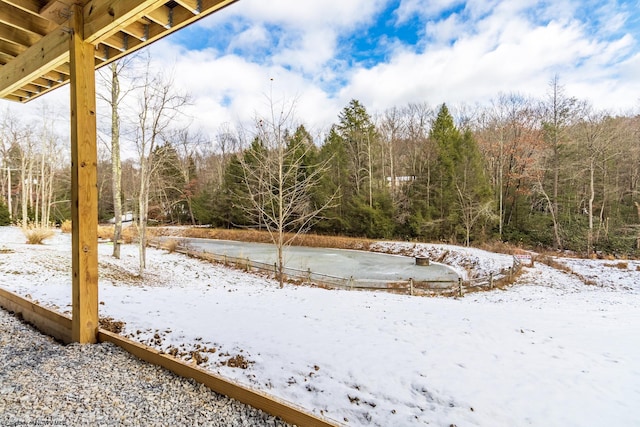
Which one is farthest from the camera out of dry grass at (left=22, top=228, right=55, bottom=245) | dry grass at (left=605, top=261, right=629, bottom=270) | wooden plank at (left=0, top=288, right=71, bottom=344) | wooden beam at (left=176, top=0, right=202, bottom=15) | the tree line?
the tree line

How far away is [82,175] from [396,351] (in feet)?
10.6

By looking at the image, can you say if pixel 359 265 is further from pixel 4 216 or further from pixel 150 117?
pixel 4 216

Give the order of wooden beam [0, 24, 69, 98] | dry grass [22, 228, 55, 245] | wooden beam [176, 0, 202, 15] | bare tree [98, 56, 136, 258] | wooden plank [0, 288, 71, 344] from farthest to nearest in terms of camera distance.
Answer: dry grass [22, 228, 55, 245] → bare tree [98, 56, 136, 258] → wooden plank [0, 288, 71, 344] → wooden beam [0, 24, 69, 98] → wooden beam [176, 0, 202, 15]

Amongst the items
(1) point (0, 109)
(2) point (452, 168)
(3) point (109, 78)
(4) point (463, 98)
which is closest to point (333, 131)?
(2) point (452, 168)

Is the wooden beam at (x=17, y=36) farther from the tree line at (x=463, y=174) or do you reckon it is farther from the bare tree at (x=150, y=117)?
the tree line at (x=463, y=174)

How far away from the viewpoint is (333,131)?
856 inches

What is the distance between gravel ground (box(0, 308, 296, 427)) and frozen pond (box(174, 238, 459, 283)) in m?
8.48

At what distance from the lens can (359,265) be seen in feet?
43.1

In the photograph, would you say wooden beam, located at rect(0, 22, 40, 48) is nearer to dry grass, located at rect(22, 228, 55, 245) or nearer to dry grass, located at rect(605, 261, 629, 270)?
dry grass, located at rect(22, 228, 55, 245)

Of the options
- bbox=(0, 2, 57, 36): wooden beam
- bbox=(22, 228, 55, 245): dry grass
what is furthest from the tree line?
bbox=(0, 2, 57, 36): wooden beam

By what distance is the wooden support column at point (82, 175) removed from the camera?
7.54 ft

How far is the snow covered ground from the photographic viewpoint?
2254mm

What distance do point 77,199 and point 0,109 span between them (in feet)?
67.8

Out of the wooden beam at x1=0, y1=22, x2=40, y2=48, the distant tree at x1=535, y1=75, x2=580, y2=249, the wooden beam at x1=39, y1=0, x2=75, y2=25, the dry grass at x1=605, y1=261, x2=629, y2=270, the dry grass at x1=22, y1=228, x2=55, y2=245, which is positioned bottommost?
the dry grass at x1=605, y1=261, x2=629, y2=270
